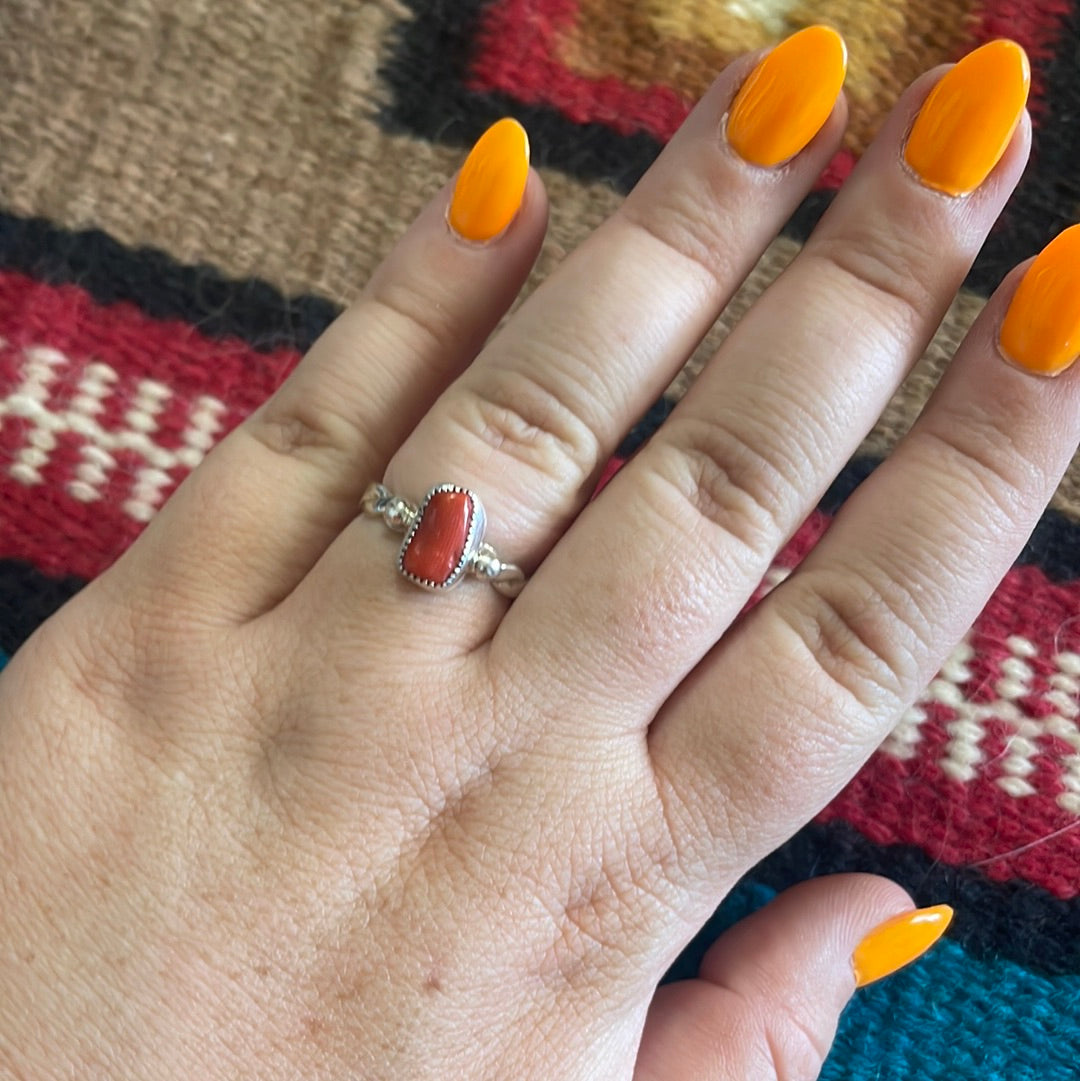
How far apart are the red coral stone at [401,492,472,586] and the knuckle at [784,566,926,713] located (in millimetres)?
186

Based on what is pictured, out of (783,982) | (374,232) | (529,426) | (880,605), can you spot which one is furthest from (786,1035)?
(374,232)

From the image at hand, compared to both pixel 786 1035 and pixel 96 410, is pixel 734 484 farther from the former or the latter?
pixel 96 410

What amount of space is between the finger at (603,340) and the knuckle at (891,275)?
0.06 metres

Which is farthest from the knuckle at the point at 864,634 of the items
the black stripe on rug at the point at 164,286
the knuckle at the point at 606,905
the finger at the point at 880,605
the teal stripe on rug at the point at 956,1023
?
the black stripe on rug at the point at 164,286

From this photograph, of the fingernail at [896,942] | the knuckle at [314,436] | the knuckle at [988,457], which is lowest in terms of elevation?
the fingernail at [896,942]

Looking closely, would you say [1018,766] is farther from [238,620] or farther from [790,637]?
[238,620]

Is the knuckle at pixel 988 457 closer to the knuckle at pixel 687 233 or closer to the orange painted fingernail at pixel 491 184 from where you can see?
the knuckle at pixel 687 233

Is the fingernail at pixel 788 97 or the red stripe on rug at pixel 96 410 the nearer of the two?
the fingernail at pixel 788 97

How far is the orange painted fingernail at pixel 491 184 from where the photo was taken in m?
0.65

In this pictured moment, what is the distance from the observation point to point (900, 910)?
0.73 meters

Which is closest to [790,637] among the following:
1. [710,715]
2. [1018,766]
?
[710,715]

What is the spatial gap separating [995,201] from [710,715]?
32 cm

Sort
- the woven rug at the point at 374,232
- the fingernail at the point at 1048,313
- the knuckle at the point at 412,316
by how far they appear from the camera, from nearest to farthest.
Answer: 1. the fingernail at the point at 1048,313
2. the knuckle at the point at 412,316
3. the woven rug at the point at 374,232

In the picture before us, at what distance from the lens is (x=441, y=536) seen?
605mm
